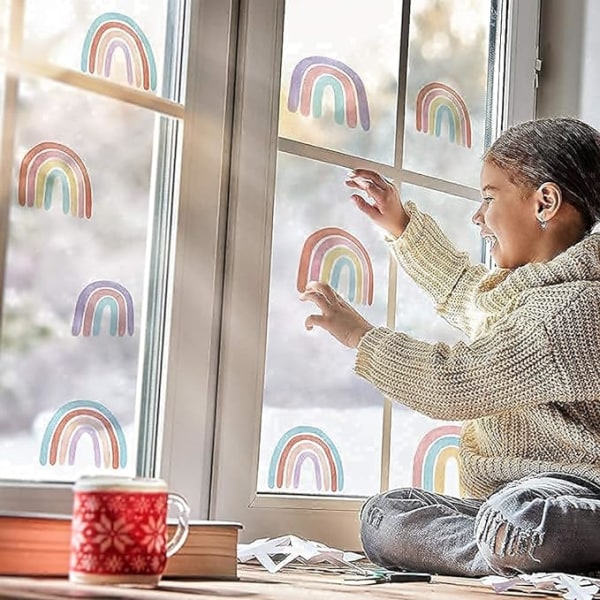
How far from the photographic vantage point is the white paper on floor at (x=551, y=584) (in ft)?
4.42

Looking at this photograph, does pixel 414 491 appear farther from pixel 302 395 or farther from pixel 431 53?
pixel 431 53

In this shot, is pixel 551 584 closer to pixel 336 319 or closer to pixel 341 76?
pixel 336 319

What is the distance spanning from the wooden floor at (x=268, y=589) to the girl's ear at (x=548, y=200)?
57 centimetres

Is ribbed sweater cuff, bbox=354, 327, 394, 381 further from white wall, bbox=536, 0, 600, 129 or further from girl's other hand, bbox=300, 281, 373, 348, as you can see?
white wall, bbox=536, 0, 600, 129

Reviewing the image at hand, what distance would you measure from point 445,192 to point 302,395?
1.54ft

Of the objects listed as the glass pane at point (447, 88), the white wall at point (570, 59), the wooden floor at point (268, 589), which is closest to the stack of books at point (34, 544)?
the wooden floor at point (268, 589)

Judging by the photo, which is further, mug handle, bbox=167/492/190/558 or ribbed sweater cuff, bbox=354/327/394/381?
ribbed sweater cuff, bbox=354/327/394/381

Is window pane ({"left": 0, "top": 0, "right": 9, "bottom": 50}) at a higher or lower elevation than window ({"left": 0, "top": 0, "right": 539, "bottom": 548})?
higher

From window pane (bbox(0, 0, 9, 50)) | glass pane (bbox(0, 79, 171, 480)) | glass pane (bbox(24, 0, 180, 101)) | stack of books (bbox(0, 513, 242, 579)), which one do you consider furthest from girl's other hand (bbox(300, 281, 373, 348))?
stack of books (bbox(0, 513, 242, 579))

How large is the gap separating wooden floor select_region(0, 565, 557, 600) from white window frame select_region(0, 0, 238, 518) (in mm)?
Result: 235

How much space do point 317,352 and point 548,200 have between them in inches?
16.3

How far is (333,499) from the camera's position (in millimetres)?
1858

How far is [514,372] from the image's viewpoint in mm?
1633

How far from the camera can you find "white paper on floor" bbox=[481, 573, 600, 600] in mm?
1349
